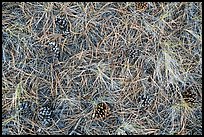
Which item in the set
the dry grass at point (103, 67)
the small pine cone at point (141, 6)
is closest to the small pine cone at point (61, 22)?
the dry grass at point (103, 67)

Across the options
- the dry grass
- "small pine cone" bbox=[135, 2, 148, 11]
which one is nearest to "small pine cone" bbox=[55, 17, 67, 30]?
the dry grass

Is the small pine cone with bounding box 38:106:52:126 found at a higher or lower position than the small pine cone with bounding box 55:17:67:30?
lower

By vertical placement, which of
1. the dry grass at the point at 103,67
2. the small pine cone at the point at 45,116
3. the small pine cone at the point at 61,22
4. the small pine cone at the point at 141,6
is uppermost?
the small pine cone at the point at 141,6

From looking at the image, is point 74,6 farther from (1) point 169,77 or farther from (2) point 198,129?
(2) point 198,129

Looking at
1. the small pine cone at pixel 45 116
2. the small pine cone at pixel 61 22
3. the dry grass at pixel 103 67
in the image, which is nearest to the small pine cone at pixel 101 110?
the dry grass at pixel 103 67

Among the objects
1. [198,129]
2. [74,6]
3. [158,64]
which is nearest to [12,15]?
[74,6]

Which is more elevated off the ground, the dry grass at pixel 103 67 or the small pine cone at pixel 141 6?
the small pine cone at pixel 141 6

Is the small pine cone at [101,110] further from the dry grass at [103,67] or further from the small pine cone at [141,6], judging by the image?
the small pine cone at [141,6]

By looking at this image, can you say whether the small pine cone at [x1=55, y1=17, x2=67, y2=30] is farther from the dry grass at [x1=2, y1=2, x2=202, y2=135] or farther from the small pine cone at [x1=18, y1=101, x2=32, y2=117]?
the small pine cone at [x1=18, y1=101, x2=32, y2=117]
